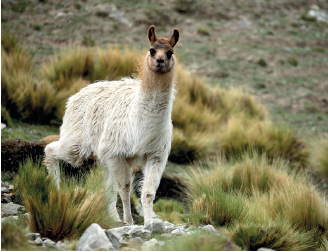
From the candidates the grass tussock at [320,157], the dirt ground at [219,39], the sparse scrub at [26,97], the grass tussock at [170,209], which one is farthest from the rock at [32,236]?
the dirt ground at [219,39]

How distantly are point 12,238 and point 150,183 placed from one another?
1704mm

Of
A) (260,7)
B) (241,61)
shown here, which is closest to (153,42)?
(241,61)

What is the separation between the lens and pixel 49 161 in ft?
17.1

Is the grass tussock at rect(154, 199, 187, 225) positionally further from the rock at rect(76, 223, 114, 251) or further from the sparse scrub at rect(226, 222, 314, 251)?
the rock at rect(76, 223, 114, 251)

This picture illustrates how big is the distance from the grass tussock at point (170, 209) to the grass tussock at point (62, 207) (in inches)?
68.0

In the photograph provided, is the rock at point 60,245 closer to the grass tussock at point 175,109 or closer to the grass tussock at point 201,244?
the grass tussock at point 201,244

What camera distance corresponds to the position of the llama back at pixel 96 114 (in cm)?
474

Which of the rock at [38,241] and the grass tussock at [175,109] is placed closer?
the rock at [38,241]

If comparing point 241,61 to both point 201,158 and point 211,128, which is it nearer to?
point 211,128

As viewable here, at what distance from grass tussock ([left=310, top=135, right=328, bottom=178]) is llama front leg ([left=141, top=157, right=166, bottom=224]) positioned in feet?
16.3

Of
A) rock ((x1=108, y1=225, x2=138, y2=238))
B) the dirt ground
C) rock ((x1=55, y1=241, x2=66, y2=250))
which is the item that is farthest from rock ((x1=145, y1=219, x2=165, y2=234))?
the dirt ground

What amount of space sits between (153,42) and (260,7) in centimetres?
1703

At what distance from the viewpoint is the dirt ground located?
12461 millimetres

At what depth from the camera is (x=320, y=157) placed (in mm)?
8391
